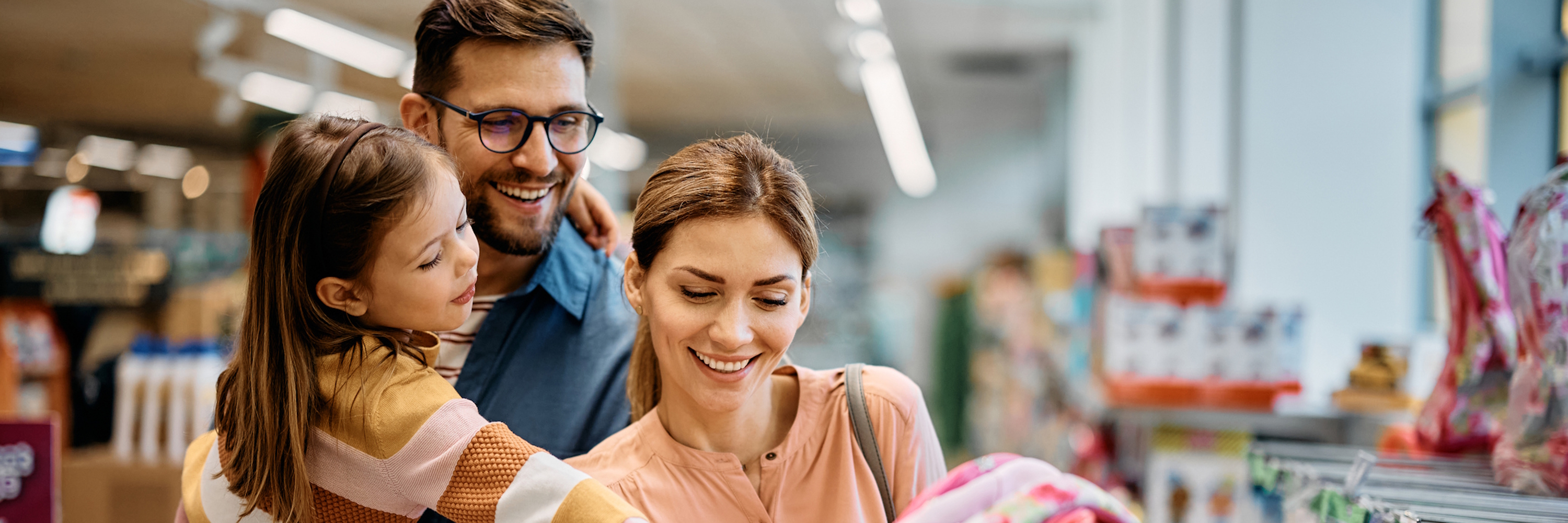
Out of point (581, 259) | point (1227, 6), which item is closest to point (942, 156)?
point (1227, 6)

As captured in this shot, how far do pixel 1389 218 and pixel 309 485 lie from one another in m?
4.33

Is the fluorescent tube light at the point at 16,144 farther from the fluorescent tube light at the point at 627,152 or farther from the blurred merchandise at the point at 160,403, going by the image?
the fluorescent tube light at the point at 627,152

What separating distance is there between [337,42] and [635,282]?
5668 mm

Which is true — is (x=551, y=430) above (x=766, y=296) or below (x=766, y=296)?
below

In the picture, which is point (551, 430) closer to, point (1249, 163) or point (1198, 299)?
point (1198, 299)

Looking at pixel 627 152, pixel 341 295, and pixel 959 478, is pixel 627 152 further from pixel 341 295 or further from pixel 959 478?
pixel 959 478

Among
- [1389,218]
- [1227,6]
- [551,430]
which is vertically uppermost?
[1227,6]

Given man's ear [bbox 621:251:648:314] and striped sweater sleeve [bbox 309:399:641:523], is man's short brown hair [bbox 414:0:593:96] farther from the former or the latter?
striped sweater sleeve [bbox 309:399:641:523]

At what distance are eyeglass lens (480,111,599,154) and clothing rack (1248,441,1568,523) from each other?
56.0 inches

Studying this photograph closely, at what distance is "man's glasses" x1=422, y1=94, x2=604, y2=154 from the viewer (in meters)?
1.55

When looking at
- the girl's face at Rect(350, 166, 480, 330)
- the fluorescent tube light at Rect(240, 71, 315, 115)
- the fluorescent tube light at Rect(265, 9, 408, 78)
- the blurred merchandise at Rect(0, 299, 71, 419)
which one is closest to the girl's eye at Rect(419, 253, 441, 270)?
the girl's face at Rect(350, 166, 480, 330)

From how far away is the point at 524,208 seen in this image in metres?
1.61

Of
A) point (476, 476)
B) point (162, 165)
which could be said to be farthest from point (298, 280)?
point (162, 165)

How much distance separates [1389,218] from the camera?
4.11 meters
